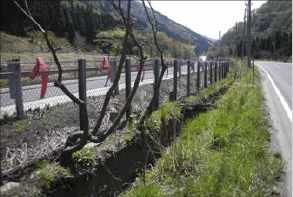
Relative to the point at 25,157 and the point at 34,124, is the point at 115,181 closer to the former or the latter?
the point at 25,157

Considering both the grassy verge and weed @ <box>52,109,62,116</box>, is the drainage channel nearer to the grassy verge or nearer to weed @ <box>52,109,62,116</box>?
the grassy verge

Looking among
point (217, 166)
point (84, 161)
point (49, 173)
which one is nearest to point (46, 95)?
point (84, 161)

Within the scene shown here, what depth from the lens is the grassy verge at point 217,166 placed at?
4434mm

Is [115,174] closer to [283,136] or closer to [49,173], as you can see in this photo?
[49,173]

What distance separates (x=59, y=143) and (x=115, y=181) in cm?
95

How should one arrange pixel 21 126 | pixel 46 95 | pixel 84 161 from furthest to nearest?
pixel 46 95 < pixel 21 126 < pixel 84 161

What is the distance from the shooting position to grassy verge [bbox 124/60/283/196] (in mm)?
4434

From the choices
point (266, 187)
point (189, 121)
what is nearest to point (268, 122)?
point (189, 121)

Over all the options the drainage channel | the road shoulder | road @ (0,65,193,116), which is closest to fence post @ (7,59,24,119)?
road @ (0,65,193,116)

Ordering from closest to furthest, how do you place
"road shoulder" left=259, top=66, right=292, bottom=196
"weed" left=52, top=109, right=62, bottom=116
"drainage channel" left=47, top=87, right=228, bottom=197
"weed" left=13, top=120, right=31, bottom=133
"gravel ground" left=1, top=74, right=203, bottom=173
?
"drainage channel" left=47, top=87, right=228, bottom=197 → "gravel ground" left=1, top=74, right=203, bottom=173 → "road shoulder" left=259, top=66, right=292, bottom=196 → "weed" left=13, top=120, right=31, bottom=133 → "weed" left=52, top=109, right=62, bottom=116

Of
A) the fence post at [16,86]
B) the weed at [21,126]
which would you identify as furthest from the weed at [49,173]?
the fence post at [16,86]

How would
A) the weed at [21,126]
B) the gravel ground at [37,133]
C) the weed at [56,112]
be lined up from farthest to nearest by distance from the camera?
the weed at [56,112], the weed at [21,126], the gravel ground at [37,133]

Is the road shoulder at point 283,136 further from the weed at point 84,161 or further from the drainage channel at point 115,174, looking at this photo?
the weed at point 84,161

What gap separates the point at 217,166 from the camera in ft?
16.6
